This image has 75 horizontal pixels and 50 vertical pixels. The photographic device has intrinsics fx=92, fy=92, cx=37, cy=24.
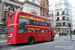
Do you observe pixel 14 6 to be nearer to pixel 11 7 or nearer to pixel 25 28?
pixel 11 7

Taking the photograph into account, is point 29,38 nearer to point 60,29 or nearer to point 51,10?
point 60,29

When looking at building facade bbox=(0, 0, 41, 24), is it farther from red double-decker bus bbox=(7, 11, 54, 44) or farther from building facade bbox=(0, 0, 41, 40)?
red double-decker bus bbox=(7, 11, 54, 44)

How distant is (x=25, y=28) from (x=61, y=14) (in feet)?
149

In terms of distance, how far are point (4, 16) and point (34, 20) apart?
10027 mm

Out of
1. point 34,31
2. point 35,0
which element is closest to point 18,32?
point 34,31

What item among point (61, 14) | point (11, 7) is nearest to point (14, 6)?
point (11, 7)

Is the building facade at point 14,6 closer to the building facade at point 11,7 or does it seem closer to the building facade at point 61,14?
the building facade at point 11,7

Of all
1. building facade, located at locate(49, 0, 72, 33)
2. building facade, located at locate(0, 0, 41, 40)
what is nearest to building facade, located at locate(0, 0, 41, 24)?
building facade, located at locate(0, 0, 41, 40)

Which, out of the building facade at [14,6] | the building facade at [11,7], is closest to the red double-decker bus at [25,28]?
the building facade at [11,7]

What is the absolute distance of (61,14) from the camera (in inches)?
2106

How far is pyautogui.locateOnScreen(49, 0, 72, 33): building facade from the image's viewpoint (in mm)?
51656

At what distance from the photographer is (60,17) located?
5322 cm

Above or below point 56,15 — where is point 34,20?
below

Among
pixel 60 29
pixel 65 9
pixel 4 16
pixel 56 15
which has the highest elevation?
pixel 65 9
